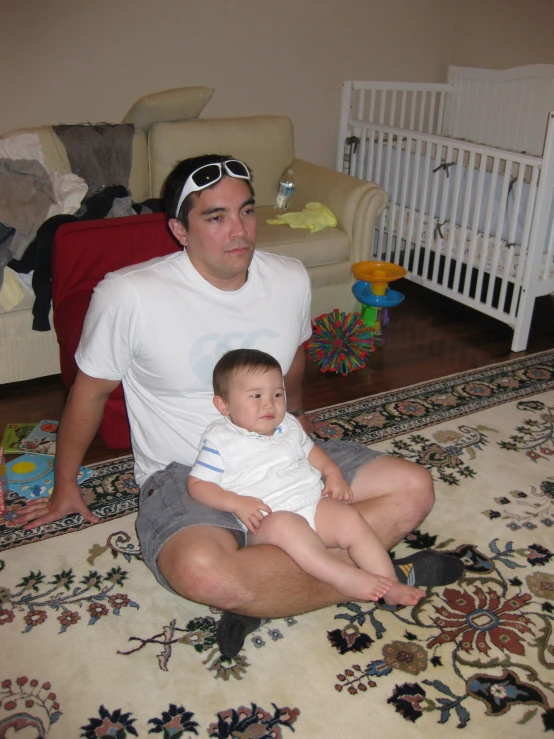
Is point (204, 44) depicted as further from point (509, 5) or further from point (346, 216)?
point (509, 5)

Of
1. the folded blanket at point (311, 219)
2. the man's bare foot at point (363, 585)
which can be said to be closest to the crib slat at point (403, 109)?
the folded blanket at point (311, 219)

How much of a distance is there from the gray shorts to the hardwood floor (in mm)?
753

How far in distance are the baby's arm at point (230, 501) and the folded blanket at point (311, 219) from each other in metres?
2.04

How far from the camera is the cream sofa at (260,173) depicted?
3.26 m

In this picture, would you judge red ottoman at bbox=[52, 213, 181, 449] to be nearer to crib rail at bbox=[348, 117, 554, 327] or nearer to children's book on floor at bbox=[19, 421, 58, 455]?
children's book on floor at bbox=[19, 421, 58, 455]

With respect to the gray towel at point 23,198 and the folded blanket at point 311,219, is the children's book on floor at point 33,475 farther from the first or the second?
the folded blanket at point 311,219

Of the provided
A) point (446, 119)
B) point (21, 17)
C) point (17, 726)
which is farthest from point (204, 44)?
point (17, 726)

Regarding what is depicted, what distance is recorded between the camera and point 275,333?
5.73ft

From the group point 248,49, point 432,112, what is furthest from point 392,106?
point 248,49

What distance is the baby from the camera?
4.89 ft

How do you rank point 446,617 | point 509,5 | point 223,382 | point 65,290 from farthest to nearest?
point 509,5 < point 65,290 < point 446,617 < point 223,382

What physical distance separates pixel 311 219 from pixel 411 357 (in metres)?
0.83

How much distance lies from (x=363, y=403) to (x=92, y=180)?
162cm

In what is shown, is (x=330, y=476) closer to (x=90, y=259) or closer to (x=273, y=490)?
(x=273, y=490)
